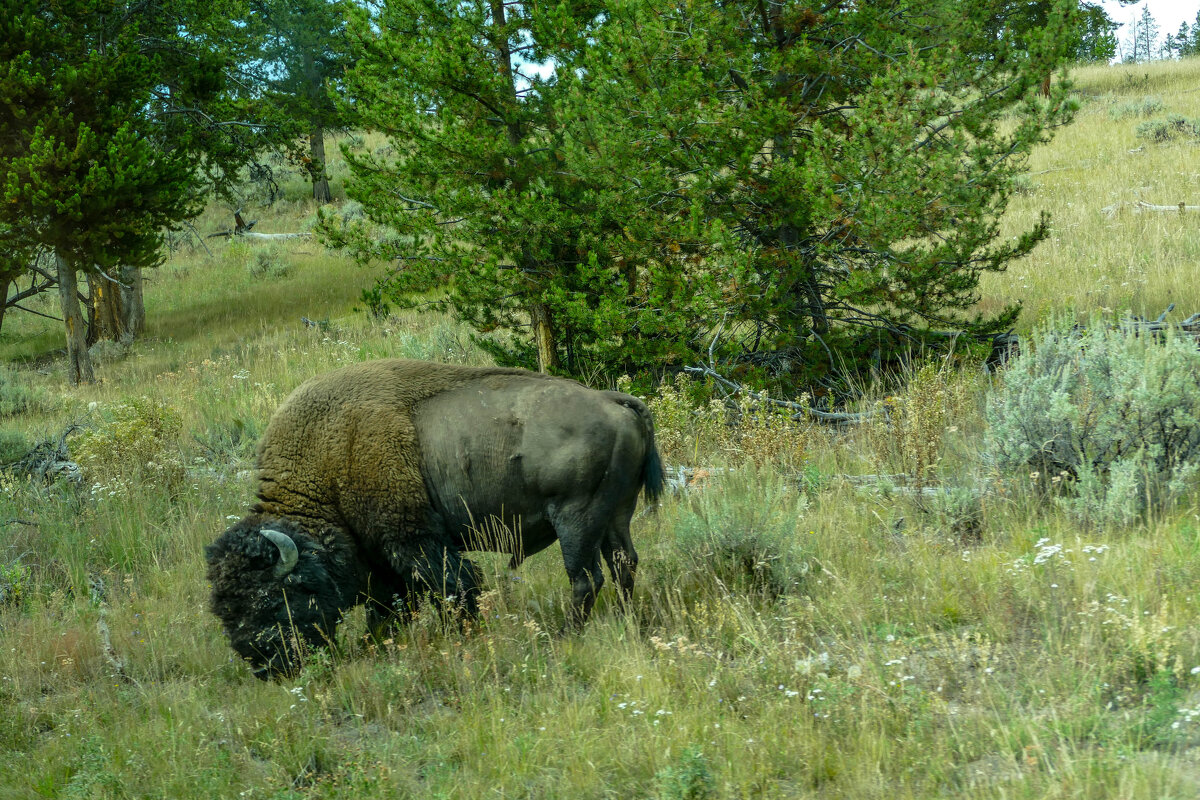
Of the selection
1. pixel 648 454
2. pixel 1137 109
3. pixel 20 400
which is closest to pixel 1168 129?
pixel 1137 109

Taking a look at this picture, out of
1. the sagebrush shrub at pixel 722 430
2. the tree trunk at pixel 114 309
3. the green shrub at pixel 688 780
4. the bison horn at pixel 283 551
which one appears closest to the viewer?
the green shrub at pixel 688 780

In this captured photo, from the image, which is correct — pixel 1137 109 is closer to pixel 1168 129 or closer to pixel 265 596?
pixel 1168 129

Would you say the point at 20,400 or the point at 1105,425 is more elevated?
the point at 1105,425

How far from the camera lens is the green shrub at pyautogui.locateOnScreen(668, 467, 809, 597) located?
195 inches

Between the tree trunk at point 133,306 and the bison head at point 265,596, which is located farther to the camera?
the tree trunk at point 133,306

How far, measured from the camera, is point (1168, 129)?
20.0 m

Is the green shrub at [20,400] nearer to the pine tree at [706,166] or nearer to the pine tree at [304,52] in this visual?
the pine tree at [706,166]

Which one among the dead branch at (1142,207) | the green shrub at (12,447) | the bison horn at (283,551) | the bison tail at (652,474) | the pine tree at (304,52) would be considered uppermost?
the pine tree at (304,52)

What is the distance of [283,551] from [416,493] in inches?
28.0

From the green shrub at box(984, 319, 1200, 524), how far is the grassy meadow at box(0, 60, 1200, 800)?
0.65ft

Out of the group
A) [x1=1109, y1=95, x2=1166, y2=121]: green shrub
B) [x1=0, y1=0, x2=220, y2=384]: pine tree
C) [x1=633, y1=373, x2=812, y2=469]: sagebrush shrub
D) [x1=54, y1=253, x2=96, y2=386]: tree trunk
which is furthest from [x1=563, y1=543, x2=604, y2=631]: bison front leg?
[x1=1109, y1=95, x2=1166, y2=121]: green shrub

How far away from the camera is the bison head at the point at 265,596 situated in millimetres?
4625

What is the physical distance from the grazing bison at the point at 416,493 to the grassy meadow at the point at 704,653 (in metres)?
0.28

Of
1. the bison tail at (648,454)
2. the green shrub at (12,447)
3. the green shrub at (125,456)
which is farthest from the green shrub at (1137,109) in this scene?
the green shrub at (12,447)
